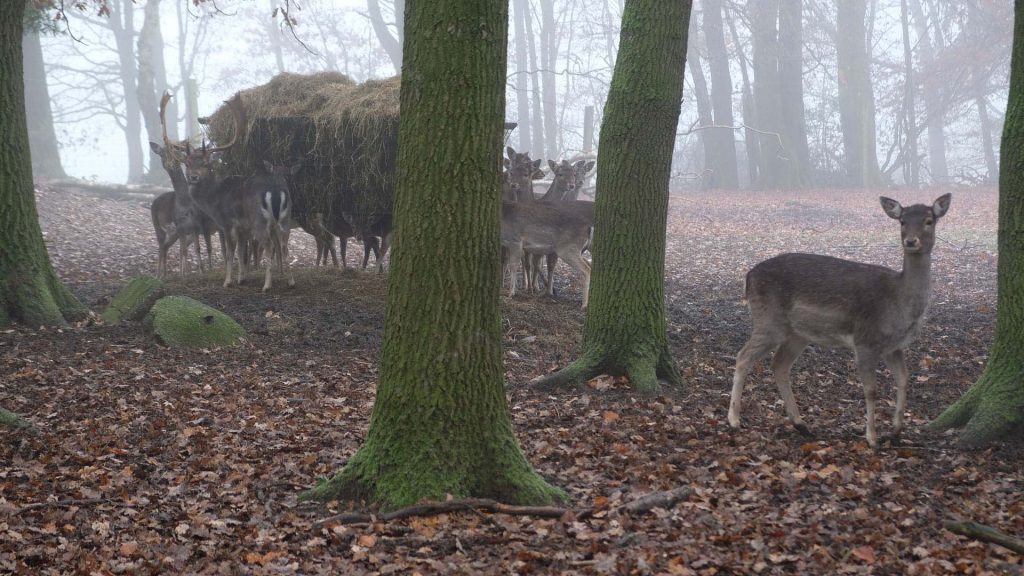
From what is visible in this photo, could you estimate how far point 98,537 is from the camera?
15.0ft

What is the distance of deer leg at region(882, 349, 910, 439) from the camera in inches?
235

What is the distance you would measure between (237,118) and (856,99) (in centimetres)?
2617

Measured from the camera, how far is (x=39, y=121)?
27.0 m

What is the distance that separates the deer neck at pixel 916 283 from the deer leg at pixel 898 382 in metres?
0.36

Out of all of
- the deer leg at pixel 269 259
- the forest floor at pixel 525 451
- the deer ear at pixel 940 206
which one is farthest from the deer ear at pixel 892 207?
the deer leg at pixel 269 259

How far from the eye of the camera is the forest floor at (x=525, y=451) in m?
4.28

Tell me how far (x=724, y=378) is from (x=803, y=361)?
94cm

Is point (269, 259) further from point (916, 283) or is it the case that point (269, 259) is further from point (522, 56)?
point (522, 56)

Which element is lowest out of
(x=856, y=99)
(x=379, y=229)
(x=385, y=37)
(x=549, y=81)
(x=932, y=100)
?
(x=379, y=229)

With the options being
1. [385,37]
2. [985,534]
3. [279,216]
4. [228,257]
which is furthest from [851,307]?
[385,37]

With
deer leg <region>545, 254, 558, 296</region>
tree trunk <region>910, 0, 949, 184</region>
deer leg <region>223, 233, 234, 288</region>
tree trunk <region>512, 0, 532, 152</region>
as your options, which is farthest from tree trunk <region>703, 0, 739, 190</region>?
deer leg <region>223, 233, 234, 288</region>

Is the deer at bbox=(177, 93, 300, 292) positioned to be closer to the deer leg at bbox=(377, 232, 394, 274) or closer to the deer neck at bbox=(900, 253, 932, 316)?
the deer leg at bbox=(377, 232, 394, 274)

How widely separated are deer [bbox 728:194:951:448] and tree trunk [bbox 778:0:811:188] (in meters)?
26.6

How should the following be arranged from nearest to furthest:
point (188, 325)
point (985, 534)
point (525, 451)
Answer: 1. point (985, 534)
2. point (525, 451)
3. point (188, 325)
